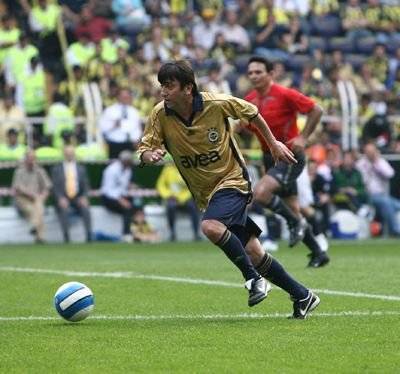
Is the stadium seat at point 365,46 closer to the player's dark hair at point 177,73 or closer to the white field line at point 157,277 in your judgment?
the white field line at point 157,277

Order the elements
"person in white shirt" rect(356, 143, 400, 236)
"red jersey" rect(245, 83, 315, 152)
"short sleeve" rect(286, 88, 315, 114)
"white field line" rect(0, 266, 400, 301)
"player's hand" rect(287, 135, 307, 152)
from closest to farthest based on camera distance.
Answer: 1. "white field line" rect(0, 266, 400, 301)
2. "player's hand" rect(287, 135, 307, 152)
3. "short sleeve" rect(286, 88, 315, 114)
4. "red jersey" rect(245, 83, 315, 152)
5. "person in white shirt" rect(356, 143, 400, 236)

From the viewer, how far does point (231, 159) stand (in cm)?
1051

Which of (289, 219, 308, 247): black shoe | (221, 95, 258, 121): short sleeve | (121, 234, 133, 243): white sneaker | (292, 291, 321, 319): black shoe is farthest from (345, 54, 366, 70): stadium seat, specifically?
(292, 291, 321, 319): black shoe

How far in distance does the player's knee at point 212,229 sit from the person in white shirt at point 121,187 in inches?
559

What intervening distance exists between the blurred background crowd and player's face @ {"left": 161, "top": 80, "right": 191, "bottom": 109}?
552 inches

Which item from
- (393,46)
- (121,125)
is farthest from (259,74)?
(393,46)

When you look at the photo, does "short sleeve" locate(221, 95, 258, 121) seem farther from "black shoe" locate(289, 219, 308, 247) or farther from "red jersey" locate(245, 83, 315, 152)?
"black shoe" locate(289, 219, 308, 247)

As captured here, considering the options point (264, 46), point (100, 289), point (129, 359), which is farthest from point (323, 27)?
point (129, 359)

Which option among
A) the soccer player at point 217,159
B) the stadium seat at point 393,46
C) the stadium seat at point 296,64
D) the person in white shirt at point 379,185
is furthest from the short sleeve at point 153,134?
the stadium seat at point 393,46

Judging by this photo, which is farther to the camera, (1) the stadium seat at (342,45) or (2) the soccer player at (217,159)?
(1) the stadium seat at (342,45)

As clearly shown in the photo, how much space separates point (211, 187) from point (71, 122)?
47.3 feet

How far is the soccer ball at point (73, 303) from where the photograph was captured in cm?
1002

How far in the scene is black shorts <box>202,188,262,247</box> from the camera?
403 inches

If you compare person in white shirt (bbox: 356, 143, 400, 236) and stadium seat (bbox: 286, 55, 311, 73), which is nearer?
person in white shirt (bbox: 356, 143, 400, 236)
